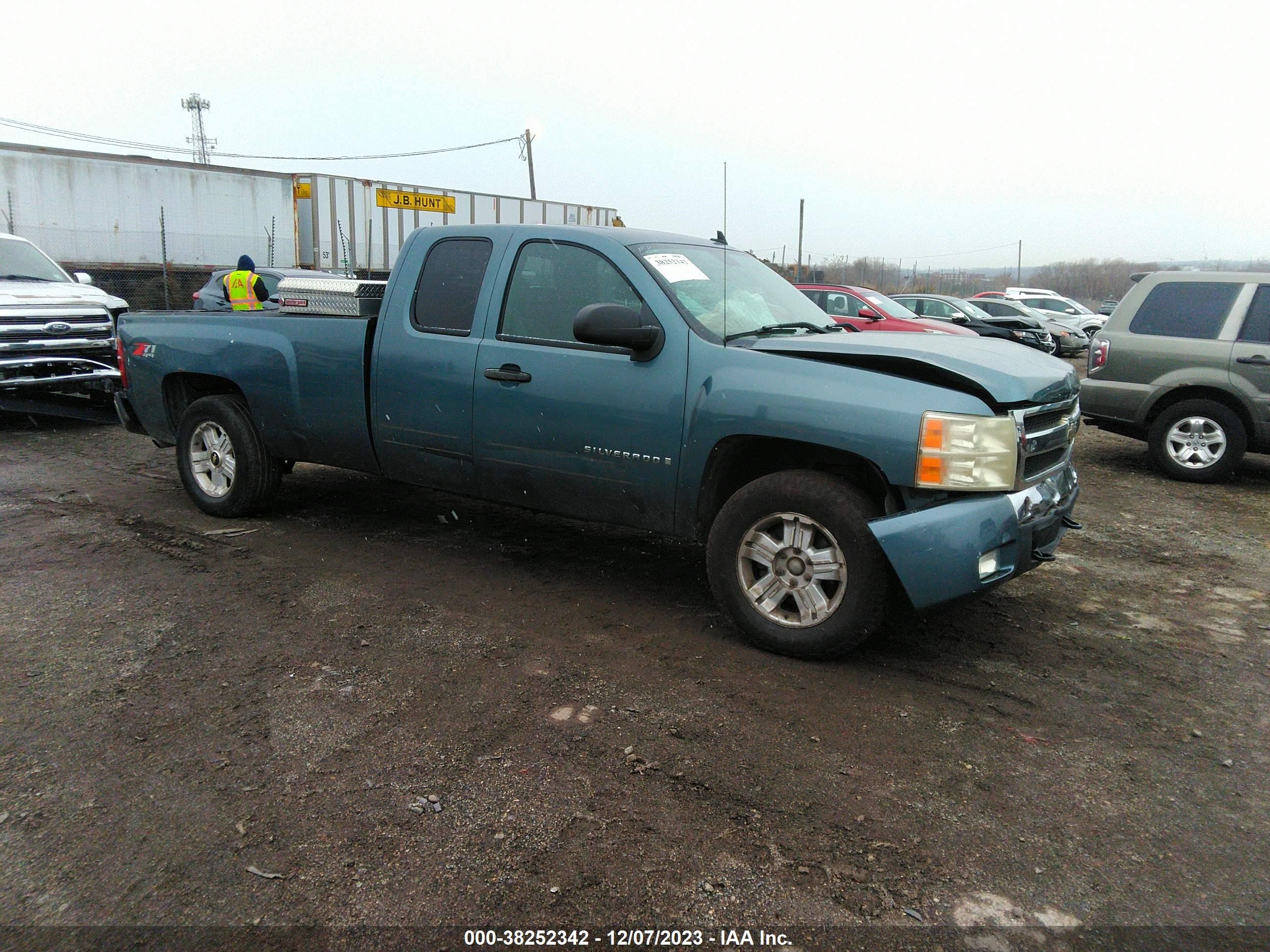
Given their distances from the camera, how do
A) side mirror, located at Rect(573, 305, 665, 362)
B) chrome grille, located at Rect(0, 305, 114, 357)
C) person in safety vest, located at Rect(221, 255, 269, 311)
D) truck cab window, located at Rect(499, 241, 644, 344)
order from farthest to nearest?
person in safety vest, located at Rect(221, 255, 269, 311), chrome grille, located at Rect(0, 305, 114, 357), truck cab window, located at Rect(499, 241, 644, 344), side mirror, located at Rect(573, 305, 665, 362)

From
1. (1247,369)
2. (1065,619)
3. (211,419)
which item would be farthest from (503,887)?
(1247,369)

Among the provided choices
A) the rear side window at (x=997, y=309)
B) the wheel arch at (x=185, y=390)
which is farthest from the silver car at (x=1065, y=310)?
the wheel arch at (x=185, y=390)

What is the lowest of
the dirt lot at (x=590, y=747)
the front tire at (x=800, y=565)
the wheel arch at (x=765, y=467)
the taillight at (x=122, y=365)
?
the dirt lot at (x=590, y=747)

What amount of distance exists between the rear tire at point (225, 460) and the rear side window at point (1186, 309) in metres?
7.38

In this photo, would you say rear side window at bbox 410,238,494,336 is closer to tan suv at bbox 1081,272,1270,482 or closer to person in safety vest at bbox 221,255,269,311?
tan suv at bbox 1081,272,1270,482

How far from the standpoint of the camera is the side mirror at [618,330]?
4102mm

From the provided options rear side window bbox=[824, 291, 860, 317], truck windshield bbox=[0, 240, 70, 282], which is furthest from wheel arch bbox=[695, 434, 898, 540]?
rear side window bbox=[824, 291, 860, 317]

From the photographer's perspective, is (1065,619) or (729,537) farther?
(1065,619)

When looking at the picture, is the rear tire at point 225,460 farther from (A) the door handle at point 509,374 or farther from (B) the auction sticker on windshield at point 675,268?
(B) the auction sticker on windshield at point 675,268

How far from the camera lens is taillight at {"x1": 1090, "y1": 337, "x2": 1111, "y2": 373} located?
8375 mm

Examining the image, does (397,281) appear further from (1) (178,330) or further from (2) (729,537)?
(2) (729,537)

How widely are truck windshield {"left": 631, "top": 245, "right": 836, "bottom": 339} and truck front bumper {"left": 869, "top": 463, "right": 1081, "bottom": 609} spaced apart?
1275mm

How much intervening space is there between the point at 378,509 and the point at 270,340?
4.68ft

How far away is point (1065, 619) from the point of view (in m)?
4.59
